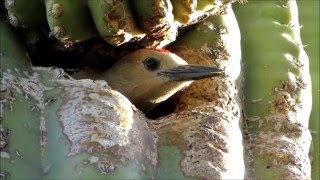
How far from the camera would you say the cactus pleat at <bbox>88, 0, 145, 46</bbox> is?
1.43 meters

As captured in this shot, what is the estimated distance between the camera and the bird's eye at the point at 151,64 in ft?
5.38

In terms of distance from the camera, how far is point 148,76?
1.66 m

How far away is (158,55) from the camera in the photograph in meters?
1.65

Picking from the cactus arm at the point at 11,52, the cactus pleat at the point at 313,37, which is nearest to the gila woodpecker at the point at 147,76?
the cactus arm at the point at 11,52

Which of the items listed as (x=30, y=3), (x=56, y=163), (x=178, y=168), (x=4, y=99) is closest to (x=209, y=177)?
(x=178, y=168)

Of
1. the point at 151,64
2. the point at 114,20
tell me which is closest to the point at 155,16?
the point at 114,20

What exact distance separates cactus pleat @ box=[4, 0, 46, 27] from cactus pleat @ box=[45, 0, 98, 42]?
0.07 meters

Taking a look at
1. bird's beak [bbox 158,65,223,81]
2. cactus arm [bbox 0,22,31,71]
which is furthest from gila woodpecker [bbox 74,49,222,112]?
cactus arm [bbox 0,22,31,71]

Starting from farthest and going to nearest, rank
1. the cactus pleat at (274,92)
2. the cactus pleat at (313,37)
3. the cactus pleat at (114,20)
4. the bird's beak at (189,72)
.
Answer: the cactus pleat at (313,37), the cactus pleat at (274,92), the bird's beak at (189,72), the cactus pleat at (114,20)

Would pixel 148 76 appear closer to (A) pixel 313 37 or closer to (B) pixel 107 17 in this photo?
(B) pixel 107 17

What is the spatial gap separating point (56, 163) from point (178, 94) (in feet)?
1.39

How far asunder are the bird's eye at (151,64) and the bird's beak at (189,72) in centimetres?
2

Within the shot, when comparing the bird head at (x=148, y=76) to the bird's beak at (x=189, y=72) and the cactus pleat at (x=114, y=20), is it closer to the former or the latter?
the bird's beak at (x=189, y=72)

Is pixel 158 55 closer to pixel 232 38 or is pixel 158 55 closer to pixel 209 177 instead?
pixel 232 38
